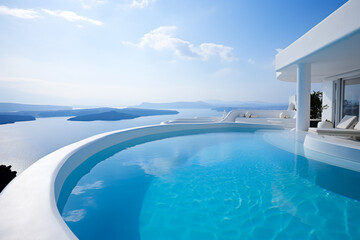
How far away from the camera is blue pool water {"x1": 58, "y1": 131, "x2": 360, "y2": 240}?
2.07 m

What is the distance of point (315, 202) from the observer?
2648 millimetres

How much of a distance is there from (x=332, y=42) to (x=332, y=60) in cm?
209

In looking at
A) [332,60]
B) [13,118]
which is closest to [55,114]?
[13,118]

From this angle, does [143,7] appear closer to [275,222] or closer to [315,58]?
[315,58]

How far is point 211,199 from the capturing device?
A: 2.76m

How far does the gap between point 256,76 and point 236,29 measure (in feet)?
31.5

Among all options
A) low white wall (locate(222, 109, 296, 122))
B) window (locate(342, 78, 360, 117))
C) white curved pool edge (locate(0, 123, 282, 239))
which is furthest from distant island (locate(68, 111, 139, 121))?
window (locate(342, 78, 360, 117))

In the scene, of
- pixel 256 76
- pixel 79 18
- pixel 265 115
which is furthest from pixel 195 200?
pixel 256 76

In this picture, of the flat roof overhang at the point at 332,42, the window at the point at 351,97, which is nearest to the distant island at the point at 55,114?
the flat roof overhang at the point at 332,42

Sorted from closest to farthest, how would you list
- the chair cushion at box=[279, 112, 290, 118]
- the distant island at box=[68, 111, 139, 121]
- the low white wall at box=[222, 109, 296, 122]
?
→ the chair cushion at box=[279, 112, 290, 118], the low white wall at box=[222, 109, 296, 122], the distant island at box=[68, 111, 139, 121]

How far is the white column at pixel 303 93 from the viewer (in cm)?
721

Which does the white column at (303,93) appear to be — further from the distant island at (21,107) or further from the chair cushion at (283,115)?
the distant island at (21,107)

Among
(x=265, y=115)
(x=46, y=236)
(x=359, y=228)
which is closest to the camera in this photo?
(x=46, y=236)

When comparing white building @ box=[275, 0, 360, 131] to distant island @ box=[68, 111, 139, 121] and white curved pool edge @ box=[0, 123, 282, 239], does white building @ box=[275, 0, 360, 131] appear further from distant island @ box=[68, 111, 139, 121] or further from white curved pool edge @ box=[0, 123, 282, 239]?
distant island @ box=[68, 111, 139, 121]
